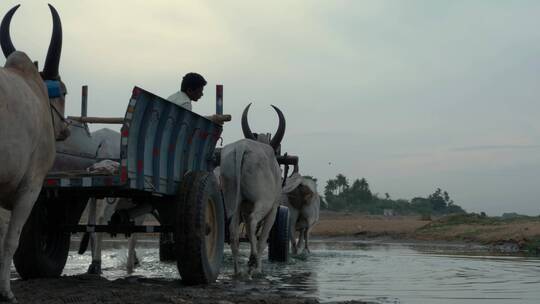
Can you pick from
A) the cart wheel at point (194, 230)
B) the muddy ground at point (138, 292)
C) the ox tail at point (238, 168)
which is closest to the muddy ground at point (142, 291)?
the muddy ground at point (138, 292)

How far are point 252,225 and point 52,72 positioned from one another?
11.1 ft

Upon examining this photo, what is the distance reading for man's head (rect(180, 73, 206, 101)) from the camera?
8.45m

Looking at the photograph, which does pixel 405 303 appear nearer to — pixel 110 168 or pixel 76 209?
pixel 110 168

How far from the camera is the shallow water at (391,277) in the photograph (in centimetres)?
698

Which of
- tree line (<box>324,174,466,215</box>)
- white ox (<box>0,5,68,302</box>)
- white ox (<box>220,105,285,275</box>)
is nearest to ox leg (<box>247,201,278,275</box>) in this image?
white ox (<box>220,105,285,275</box>)

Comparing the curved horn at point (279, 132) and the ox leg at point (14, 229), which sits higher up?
the curved horn at point (279, 132)

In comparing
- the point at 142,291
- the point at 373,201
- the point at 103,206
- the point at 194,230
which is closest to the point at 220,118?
the point at 194,230

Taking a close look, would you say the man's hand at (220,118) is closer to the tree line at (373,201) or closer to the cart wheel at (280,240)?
the cart wheel at (280,240)

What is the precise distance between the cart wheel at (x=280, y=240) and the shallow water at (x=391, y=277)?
0.67 ft

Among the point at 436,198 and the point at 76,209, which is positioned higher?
the point at 436,198

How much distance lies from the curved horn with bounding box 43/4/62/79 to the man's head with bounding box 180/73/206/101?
8.29ft

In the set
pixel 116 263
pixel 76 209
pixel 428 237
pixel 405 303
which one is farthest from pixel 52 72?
pixel 428 237

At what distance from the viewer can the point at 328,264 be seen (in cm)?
1134

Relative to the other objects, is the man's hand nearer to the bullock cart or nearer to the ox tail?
the bullock cart
